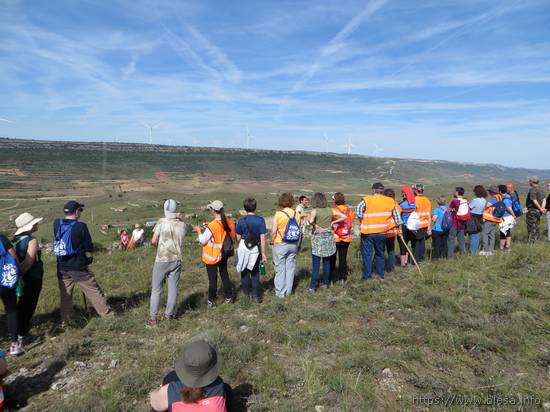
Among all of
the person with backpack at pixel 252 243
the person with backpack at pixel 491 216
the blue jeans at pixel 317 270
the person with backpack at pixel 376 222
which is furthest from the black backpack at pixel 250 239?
the person with backpack at pixel 491 216

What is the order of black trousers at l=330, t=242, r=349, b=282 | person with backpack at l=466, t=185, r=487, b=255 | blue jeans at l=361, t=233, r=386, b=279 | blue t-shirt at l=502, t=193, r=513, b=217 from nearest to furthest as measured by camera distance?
1. blue jeans at l=361, t=233, r=386, b=279
2. black trousers at l=330, t=242, r=349, b=282
3. person with backpack at l=466, t=185, r=487, b=255
4. blue t-shirt at l=502, t=193, r=513, b=217

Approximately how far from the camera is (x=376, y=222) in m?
6.44

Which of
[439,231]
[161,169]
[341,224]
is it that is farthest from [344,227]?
[161,169]

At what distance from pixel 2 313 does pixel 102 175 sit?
7914 centimetres

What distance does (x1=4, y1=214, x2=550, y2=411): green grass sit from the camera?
3.55 metres

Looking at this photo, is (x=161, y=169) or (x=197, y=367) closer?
(x=197, y=367)

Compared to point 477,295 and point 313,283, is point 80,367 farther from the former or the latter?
point 477,295

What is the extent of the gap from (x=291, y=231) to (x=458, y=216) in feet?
13.8

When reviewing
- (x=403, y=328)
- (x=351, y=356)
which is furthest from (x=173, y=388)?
(x=403, y=328)

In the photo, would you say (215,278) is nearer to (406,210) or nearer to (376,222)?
(376,222)

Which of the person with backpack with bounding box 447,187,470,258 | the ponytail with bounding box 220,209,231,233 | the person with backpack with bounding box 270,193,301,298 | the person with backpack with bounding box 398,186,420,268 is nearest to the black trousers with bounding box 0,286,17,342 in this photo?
the ponytail with bounding box 220,209,231,233

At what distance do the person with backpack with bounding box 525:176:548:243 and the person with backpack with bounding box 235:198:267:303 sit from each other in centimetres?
679

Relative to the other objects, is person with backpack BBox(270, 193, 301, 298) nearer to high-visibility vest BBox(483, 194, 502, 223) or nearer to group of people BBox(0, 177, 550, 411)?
group of people BBox(0, 177, 550, 411)

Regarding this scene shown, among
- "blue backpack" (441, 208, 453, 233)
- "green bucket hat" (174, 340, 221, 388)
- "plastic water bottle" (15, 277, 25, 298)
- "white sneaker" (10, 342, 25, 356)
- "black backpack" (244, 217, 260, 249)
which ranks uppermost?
"blue backpack" (441, 208, 453, 233)
